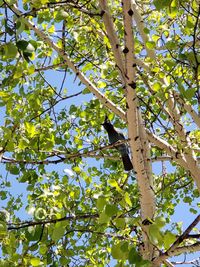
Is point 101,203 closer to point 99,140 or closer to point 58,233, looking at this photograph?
point 58,233

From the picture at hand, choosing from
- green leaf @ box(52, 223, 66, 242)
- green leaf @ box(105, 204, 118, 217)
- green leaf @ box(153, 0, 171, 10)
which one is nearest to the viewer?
green leaf @ box(105, 204, 118, 217)

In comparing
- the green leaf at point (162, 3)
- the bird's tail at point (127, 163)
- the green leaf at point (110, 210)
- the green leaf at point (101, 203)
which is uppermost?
the green leaf at point (162, 3)

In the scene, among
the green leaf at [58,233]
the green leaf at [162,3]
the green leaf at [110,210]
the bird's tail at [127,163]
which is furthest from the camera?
the bird's tail at [127,163]

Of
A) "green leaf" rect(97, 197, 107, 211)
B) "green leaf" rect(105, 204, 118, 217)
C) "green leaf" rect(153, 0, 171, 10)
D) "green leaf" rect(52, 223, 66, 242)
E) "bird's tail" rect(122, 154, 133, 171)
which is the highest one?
"green leaf" rect(153, 0, 171, 10)

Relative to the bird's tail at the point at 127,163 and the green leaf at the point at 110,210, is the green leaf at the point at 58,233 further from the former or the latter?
the bird's tail at the point at 127,163

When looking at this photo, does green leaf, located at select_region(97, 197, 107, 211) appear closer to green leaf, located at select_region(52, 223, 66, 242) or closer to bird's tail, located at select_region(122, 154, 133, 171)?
green leaf, located at select_region(52, 223, 66, 242)

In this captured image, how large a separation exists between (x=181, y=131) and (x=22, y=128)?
5.46 ft

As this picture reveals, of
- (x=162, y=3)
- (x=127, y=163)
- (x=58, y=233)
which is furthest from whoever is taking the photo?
(x=127, y=163)

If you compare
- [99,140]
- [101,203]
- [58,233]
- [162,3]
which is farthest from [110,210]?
[99,140]

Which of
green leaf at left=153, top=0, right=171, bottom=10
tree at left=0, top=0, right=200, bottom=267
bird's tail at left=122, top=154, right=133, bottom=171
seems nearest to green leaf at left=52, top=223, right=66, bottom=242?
tree at left=0, top=0, right=200, bottom=267

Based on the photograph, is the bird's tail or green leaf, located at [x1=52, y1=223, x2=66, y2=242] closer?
green leaf, located at [x1=52, y1=223, x2=66, y2=242]

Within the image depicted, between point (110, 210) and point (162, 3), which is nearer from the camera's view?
point (110, 210)

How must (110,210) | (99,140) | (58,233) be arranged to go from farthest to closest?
(99,140) < (58,233) < (110,210)

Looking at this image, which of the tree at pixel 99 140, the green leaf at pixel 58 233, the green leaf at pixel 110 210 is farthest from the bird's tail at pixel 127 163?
the green leaf at pixel 110 210
